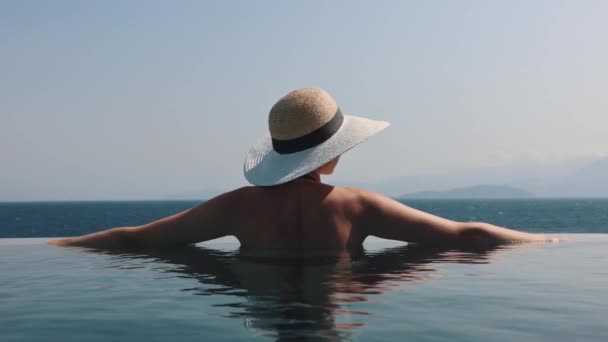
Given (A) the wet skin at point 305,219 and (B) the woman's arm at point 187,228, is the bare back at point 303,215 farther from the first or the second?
(B) the woman's arm at point 187,228

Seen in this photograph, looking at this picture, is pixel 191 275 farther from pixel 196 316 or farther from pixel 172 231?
pixel 196 316

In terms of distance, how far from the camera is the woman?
4859 millimetres

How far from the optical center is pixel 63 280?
4312mm

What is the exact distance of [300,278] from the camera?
411 cm

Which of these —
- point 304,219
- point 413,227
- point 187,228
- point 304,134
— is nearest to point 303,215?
point 304,219

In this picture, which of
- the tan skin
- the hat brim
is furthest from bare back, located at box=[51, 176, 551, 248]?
the hat brim

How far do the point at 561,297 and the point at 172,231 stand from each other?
327 cm

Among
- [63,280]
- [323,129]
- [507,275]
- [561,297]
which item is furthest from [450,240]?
[63,280]

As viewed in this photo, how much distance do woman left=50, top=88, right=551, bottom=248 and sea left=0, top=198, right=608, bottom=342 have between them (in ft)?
0.78

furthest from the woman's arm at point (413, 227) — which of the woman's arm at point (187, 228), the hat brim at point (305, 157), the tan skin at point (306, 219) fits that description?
the woman's arm at point (187, 228)

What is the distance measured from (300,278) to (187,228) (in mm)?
1526

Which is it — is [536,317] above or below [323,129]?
below

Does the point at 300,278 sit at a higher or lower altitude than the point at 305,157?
lower

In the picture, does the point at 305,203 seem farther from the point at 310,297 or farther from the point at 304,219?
the point at 310,297
